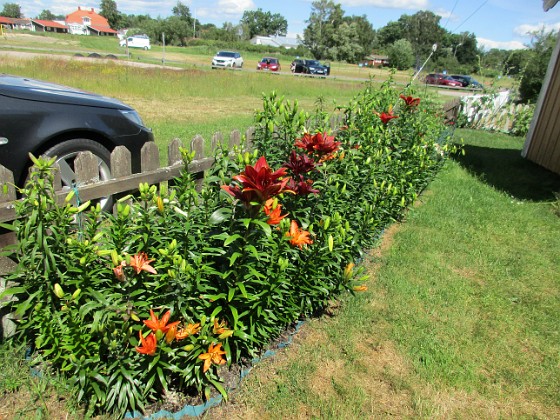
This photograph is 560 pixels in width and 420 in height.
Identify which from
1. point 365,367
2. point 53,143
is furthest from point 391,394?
point 53,143

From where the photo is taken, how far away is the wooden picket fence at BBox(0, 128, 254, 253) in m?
2.16

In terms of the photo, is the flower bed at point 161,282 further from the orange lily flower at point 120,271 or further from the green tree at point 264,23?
the green tree at point 264,23

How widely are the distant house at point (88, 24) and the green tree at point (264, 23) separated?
44.7 meters

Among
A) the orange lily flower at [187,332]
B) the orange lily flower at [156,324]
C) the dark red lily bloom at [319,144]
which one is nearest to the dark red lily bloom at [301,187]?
the dark red lily bloom at [319,144]

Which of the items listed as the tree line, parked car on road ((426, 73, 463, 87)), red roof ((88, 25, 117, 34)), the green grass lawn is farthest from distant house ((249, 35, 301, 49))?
the green grass lawn

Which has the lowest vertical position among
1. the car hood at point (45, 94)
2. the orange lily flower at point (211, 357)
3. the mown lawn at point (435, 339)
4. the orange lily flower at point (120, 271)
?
the mown lawn at point (435, 339)

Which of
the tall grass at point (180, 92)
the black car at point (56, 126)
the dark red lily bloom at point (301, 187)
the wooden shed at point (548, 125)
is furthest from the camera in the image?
the tall grass at point (180, 92)

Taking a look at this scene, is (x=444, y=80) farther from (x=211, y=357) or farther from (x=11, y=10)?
(x=11, y=10)

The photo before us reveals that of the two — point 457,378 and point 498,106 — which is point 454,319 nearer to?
point 457,378

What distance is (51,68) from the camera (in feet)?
52.6

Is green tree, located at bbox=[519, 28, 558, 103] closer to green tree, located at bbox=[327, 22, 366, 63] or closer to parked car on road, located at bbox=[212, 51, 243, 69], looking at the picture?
parked car on road, located at bbox=[212, 51, 243, 69]

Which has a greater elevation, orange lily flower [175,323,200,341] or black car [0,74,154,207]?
black car [0,74,154,207]

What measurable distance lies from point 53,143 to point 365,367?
298 cm

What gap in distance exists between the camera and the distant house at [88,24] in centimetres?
11950
